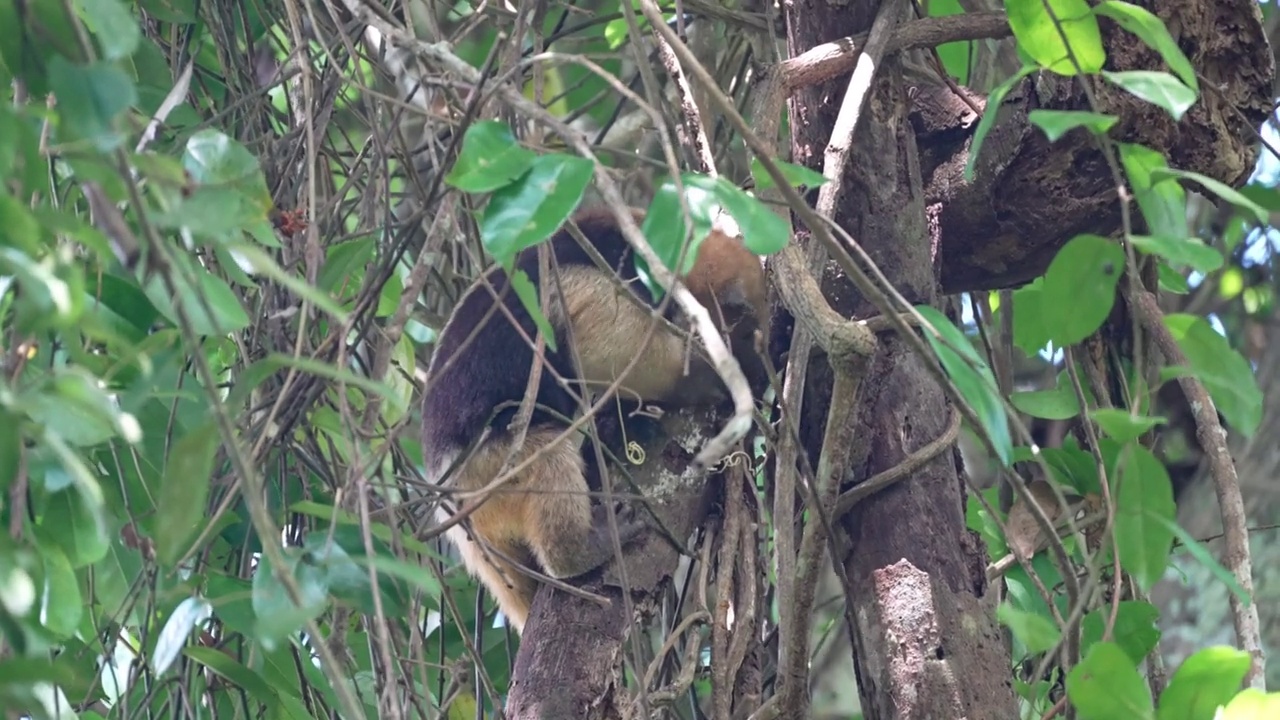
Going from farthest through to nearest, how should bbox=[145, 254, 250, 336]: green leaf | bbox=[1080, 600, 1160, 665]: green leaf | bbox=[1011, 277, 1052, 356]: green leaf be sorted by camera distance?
1. bbox=[1080, 600, 1160, 665]: green leaf
2. bbox=[1011, 277, 1052, 356]: green leaf
3. bbox=[145, 254, 250, 336]: green leaf

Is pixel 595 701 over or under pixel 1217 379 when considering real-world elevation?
under

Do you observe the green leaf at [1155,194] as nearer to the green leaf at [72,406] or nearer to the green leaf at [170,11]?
the green leaf at [72,406]

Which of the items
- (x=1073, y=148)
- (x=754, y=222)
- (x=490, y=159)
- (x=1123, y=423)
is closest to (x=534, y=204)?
(x=490, y=159)

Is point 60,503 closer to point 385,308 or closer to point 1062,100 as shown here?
point 385,308

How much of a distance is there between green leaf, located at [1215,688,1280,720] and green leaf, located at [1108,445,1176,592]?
0.17 metres

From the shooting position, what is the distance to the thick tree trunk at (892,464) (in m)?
2.06

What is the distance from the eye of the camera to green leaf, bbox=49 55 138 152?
112cm

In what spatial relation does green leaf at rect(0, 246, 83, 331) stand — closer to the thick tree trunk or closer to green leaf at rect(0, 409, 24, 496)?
green leaf at rect(0, 409, 24, 496)

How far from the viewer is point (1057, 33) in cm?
167

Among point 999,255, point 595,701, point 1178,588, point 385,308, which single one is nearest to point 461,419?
point 385,308

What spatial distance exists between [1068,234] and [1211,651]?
1.13 m

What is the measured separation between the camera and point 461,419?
10.1 feet

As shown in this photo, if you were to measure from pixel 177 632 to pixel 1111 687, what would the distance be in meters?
1.14

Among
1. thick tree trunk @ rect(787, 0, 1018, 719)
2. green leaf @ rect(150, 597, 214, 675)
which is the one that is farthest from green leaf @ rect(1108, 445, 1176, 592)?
green leaf @ rect(150, 597, 214, 675)
